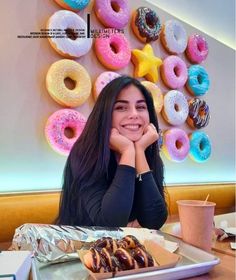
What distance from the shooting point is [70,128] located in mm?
1783

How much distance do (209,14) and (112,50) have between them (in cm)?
156

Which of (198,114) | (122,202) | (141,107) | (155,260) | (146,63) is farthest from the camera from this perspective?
(198,114)

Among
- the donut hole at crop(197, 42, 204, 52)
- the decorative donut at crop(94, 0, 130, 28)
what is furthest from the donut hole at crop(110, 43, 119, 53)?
the donut hole at crop(197, 42, 204, 52)

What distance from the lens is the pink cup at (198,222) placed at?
1.95 feet

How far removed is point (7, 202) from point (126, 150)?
74 cm

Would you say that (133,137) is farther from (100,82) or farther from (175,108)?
(175,108)

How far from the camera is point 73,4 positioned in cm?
180

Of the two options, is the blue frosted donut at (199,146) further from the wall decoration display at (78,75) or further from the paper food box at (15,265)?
the paper food box at (15,265)

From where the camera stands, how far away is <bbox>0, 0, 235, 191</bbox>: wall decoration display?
161 centimetres

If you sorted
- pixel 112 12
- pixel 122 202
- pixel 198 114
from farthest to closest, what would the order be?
pixel 198 114
pixel 112 12
pixel 122 202

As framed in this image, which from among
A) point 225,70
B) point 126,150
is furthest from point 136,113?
point 225,70

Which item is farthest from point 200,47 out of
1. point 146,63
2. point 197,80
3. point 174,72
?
point 146,63

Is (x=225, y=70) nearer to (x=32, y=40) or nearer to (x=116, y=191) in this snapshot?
(x=32, y=40)

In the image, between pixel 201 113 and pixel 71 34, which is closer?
pixel 71 34
